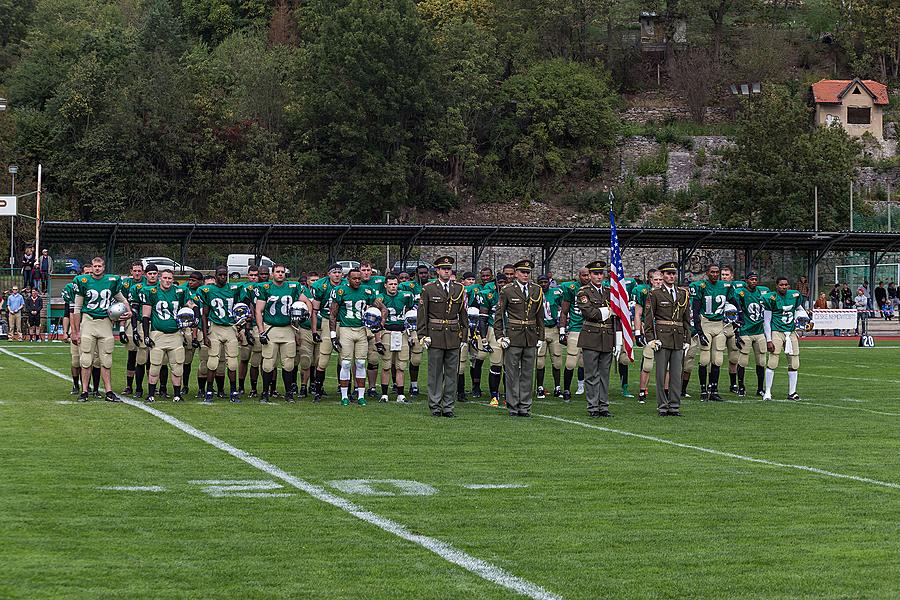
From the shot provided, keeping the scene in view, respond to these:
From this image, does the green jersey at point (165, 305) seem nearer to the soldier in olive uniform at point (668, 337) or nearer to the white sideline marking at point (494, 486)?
the soldier in olive uniform at point (668, 337)

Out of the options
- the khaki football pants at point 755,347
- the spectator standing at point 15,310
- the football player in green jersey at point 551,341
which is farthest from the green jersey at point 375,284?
the spectator standing at point 15,310

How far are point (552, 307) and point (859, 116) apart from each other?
84391 millimetres

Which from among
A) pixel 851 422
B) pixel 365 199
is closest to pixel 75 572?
pixel 851 422

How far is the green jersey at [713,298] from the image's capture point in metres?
21.3

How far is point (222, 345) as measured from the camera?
1934 centimetres

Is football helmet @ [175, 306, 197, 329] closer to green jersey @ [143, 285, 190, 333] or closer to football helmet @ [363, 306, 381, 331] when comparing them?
green jersey @ [143, 285, 190, 333]

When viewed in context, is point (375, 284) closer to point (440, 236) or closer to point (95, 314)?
point (95, 314)

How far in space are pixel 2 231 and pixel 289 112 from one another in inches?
814

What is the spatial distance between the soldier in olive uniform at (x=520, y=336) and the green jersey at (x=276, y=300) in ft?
11.5

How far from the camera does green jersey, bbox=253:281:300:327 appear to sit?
1933 cm

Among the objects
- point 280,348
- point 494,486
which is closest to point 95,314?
point 280,348

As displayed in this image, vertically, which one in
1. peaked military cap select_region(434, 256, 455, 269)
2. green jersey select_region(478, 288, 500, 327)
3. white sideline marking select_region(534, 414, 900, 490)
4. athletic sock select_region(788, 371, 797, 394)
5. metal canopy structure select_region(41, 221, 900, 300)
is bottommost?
white sideline marking select_region(534, 414, 900, 490)

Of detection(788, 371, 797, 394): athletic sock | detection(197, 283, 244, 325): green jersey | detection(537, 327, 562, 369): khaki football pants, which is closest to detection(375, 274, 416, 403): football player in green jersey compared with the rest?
detection(197, 283, 244, 325): green jersey

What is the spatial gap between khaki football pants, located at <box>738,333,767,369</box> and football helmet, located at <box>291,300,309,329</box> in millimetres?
7609
